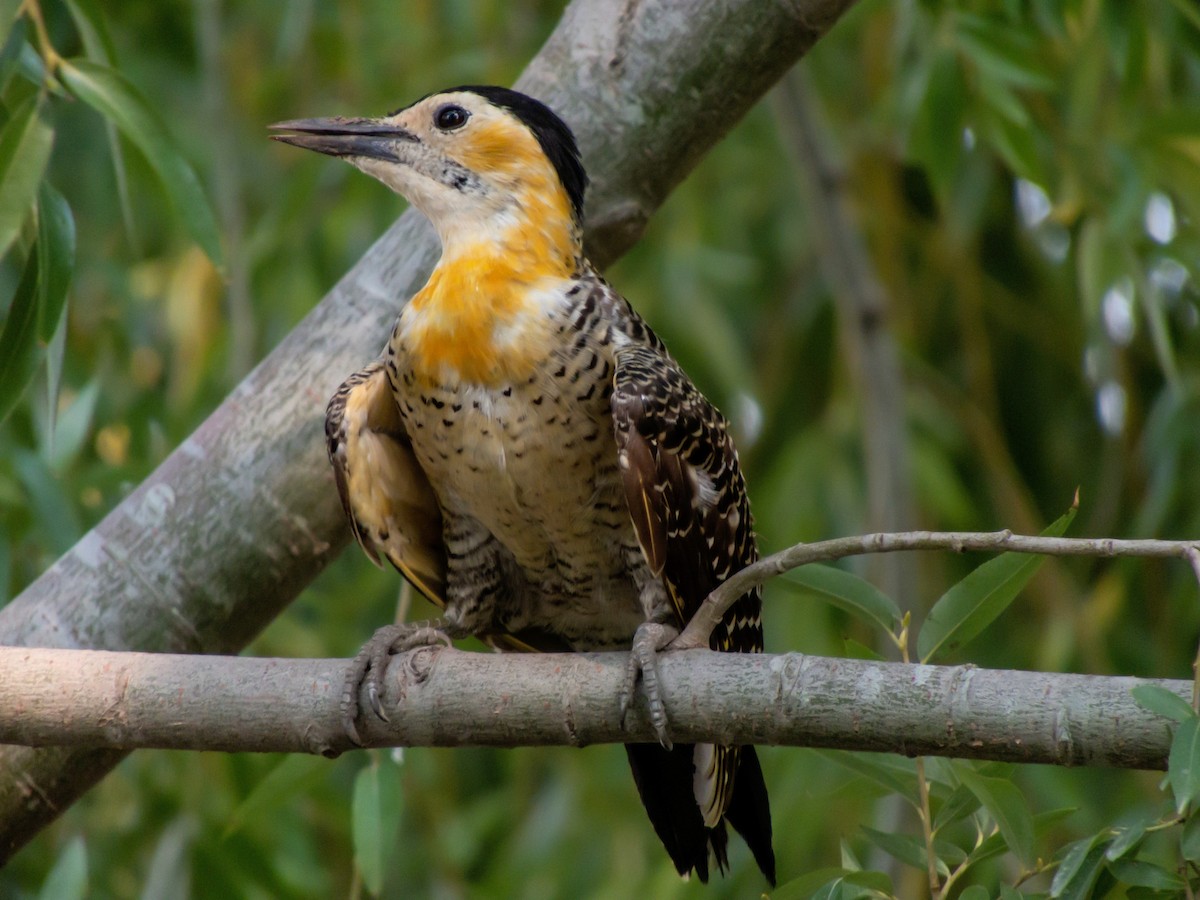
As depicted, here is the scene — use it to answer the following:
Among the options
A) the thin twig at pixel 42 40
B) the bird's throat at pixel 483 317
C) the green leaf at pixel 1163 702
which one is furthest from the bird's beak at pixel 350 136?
the green leaf at pixel 1163 702

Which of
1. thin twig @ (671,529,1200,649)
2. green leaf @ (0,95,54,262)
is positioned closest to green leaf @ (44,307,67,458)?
green leaf @ (0,95,54,262)

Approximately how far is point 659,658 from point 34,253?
0.87 metres

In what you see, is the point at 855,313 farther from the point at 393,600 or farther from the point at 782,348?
the point at 393,600

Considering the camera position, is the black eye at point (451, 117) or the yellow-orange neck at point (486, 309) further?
the black eye at point (451, 117)

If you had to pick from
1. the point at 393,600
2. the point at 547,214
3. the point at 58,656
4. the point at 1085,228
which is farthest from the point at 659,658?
the point at 393,600

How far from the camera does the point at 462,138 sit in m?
2.22

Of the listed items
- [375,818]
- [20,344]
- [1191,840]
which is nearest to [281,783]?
[375,818]

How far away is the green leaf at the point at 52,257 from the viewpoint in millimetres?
1724

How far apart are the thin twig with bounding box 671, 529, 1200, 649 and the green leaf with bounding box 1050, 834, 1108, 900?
10.3 inches

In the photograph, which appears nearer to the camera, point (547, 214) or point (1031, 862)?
point (1031, 862)

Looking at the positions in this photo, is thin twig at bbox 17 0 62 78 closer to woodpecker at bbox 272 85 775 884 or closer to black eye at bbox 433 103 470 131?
woodpecker at bbox 272 85 775 884

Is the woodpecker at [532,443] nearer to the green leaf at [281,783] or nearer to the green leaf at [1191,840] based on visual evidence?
the green leaf at [281,783]

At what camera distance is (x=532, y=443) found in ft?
6.61

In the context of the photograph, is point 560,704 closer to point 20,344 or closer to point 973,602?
point 973,602
